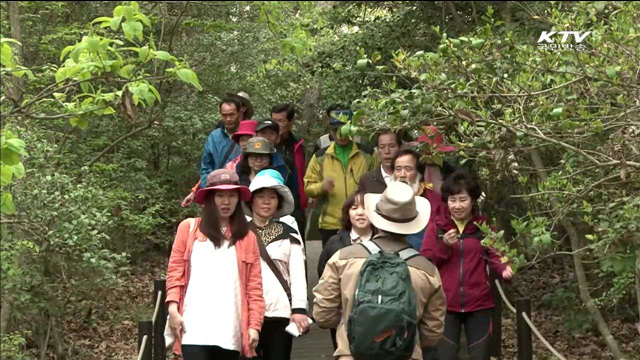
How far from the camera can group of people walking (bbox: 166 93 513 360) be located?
532cm

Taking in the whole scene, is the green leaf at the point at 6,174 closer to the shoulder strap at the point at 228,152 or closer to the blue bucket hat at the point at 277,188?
the blue bucket hat at the point at 277,188

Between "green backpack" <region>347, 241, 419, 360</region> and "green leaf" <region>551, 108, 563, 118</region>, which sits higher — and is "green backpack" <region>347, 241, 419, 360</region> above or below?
below

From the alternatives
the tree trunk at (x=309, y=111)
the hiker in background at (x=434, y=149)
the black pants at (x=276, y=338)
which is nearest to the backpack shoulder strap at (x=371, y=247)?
the black pants at (x=276, y=338)

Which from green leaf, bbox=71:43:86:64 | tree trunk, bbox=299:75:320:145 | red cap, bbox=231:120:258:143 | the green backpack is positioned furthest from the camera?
Answer: tree trunk, bbox=299:75:320:145

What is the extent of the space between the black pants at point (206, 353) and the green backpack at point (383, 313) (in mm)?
1361

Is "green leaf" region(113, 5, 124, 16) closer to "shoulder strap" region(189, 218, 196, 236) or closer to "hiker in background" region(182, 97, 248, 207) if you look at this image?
"shoulder strap" region(189, 218, 196, 236)

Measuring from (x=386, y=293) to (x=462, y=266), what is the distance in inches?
101

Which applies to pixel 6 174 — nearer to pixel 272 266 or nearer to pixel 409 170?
pixel 272 266

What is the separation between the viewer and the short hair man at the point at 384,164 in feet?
28.5

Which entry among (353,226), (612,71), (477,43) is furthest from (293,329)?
(612,71)

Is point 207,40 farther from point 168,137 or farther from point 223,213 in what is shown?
point 223,213

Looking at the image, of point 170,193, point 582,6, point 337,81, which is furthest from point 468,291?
point 170,193

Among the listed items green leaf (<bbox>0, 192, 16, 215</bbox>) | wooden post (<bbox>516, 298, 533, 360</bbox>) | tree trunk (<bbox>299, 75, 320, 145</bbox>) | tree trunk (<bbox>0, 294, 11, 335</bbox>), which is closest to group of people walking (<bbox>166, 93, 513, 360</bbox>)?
wooden post (<bbox>516, 298, 533, 360</bbox>)

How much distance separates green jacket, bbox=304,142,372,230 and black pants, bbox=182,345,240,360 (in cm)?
326
